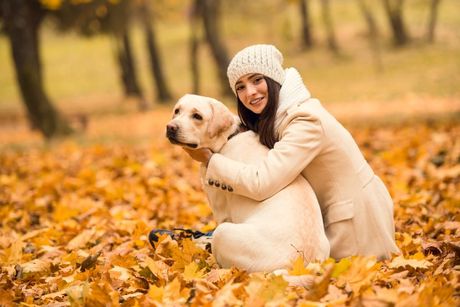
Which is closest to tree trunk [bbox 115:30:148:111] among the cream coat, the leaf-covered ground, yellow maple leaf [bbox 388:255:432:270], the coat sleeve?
the leaf-covered ground

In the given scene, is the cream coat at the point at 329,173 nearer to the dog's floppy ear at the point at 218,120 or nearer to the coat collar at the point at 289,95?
the coat collar at the point at 289,95

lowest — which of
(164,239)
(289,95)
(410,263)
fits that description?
(410,263)

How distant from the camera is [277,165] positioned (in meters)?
3.58

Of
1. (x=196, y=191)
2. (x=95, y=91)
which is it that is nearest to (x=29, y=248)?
(x=196, y=191)

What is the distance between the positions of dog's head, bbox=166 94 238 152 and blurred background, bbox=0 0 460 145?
816cm

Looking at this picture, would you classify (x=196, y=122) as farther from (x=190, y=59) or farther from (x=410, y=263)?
(x=190, y=59)

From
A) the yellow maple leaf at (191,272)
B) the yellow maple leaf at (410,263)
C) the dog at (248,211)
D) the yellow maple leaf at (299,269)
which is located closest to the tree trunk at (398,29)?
the dog at (248,211)

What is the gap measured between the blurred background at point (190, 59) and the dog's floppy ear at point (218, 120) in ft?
26.8

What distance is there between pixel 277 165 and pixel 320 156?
0.37m

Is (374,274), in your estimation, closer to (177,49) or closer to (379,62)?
(379,62)

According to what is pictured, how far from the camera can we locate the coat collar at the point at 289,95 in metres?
3.83

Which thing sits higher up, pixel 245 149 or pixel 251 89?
pixel 251 89

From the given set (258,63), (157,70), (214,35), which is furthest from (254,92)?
(157,70)

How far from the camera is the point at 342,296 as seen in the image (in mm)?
3006
